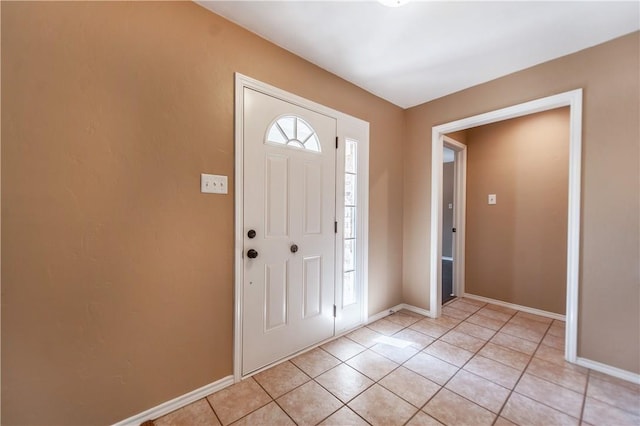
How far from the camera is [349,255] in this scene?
8.28 feet

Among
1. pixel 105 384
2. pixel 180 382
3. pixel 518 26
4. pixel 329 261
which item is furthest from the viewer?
pixel 329 261

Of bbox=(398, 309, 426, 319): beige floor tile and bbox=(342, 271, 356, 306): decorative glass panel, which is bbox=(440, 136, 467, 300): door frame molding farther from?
bbox=(342, 271, 356, 306): decorative glass panel

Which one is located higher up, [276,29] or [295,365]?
[276,29]

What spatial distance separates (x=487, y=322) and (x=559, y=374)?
879 mm

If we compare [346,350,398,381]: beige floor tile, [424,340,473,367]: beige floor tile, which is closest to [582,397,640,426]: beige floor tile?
[424,340,473,367]: beige floor tile

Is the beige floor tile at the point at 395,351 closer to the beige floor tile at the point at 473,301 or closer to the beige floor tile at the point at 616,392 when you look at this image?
the beige floor tile at the point at 616,392

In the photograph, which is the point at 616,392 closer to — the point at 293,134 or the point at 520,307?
the point at 520,307

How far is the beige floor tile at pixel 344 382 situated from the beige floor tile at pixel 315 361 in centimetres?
6

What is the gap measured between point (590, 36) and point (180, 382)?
3600 mm

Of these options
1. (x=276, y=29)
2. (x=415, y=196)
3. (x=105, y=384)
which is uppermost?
(x=276, y=29)

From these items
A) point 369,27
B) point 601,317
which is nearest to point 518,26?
point 369,27

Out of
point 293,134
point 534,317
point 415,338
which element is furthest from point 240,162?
point 534,317

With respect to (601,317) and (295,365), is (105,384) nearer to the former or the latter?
(295,365)

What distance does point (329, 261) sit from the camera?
2.31m
